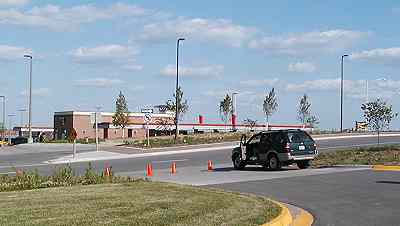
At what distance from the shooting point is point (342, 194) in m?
15.1

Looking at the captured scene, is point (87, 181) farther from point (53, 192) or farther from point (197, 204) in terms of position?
point (197, 204)

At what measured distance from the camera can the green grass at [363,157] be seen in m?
24.6

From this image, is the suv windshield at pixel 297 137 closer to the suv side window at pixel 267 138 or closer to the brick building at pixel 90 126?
the suv side window at pixel 267 138

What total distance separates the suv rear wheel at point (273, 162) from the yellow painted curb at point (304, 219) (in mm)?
12697

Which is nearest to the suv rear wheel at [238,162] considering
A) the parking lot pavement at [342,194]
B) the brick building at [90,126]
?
the parking lot pavement at [342,194]

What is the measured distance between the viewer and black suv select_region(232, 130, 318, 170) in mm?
24641

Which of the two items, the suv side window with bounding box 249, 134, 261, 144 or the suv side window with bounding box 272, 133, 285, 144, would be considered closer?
the suv side window with bounding box 272, 133, 285, 144

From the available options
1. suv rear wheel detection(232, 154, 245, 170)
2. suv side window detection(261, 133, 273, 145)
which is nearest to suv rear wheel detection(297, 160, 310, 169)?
suv side window detection(261, 133, 273, 145)

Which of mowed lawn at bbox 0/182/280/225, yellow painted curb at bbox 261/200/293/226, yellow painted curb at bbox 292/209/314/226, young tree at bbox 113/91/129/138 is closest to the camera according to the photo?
mowed lawn at bbox 0/182/280/225

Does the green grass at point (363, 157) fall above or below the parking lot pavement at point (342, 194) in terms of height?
above

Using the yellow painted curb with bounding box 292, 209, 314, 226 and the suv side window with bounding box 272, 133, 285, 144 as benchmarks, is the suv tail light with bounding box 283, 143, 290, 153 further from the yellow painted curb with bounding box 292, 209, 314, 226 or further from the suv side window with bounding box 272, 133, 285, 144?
the yellow painted curb with bounding box 292, 209, 314, 226

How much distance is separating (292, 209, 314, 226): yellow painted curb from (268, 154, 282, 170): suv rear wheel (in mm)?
12697

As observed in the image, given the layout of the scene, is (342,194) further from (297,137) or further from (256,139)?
(256,139)

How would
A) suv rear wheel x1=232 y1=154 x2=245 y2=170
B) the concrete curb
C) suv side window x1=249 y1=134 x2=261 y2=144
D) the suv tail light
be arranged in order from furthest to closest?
suv rear wheel x1=232 y1=154 x2=245 y2=170 → suv side window x1=249 y1=134 x2=261 y2=144 → the suv tail light → the concrete curb
